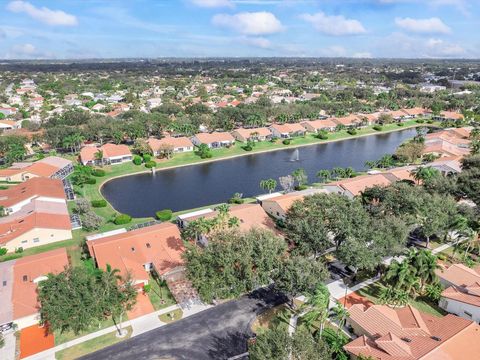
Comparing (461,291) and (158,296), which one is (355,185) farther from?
(158,296)

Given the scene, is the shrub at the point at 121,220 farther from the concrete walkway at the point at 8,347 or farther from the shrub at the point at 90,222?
the concrete walkway at the point at 8,347

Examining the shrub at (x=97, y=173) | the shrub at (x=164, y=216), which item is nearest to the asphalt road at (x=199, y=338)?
the shrub at (x=164, y=216)

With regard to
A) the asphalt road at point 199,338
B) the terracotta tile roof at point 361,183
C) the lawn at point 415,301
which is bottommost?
the lawn at point 415,301

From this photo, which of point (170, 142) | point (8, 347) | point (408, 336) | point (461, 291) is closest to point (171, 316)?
point (8, 347)

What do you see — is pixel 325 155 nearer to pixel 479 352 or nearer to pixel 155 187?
pixel 155 187

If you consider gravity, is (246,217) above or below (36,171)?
above

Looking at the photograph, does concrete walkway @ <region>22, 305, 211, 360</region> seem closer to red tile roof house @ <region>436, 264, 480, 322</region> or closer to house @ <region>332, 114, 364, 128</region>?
red tile roof house @ <region>436, 264, 480, 322</region>

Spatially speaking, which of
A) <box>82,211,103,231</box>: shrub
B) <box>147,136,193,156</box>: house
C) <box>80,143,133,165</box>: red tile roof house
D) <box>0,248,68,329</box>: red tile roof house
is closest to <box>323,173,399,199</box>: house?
<box>82,211,103,231</box>: shrub
